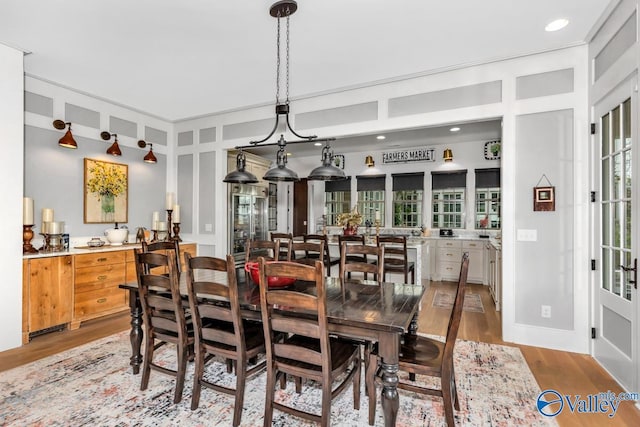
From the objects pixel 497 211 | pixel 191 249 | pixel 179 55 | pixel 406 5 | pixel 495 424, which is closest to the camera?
pixel 495 424

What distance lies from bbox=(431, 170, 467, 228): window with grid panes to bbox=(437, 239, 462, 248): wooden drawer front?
2.12 ft

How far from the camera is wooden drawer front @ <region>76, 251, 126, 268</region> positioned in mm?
3912

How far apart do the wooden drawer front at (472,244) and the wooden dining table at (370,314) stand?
4269 mm

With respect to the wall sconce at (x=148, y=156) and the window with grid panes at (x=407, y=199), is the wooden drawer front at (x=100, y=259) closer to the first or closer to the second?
the wall sconce at (x=148, y=156)

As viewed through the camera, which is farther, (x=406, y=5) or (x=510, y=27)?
(x=510, y=27)

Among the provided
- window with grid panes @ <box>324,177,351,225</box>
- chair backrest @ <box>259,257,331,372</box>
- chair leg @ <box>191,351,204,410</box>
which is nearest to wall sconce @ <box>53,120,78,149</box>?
chair leg @ <box>191,351,204,410</box>

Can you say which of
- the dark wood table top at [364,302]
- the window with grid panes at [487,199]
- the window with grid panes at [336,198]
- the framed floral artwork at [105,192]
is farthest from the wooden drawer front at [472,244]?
the framed floral artwork at [105,192]

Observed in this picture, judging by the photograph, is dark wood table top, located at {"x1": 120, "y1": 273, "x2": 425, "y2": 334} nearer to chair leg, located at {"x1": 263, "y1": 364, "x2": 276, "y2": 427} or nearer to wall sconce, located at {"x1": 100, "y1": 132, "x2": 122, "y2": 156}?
chair leg, located at {"x1": 263, "y1": 364, "x2": 276, "y2": 427}

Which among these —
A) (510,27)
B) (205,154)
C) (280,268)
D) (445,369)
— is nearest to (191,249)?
(205,154)

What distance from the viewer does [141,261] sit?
2.50m

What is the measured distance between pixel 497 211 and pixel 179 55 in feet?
20.5

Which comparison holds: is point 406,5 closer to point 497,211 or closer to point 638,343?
point 638,343

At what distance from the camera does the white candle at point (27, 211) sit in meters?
3.63

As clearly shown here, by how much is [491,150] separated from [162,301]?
21.2 feet
